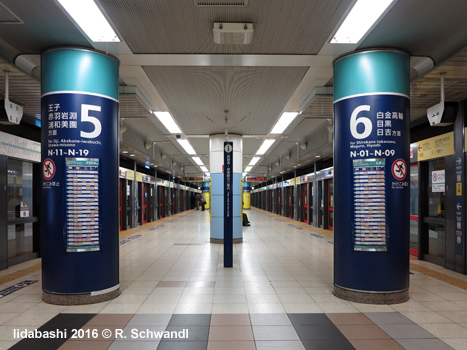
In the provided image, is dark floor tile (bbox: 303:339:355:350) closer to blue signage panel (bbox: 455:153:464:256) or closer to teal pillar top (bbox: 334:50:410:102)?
teal pillar top (bbox: 334:50:410:102)

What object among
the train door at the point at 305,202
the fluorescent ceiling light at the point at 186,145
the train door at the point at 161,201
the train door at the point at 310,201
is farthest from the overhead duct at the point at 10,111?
the train door at the point at 161,201

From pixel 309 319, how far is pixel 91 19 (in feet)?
13.0

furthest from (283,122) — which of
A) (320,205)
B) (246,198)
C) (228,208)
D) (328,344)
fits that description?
(246,198)

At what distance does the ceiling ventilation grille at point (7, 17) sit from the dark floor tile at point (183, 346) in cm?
349

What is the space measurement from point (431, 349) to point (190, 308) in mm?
2427

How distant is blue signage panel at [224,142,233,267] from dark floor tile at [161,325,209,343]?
2843 mm

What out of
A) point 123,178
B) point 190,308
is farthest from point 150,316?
point 123,178

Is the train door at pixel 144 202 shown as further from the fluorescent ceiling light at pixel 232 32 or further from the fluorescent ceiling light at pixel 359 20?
the fluorescent ceiling light at pixel 359 20

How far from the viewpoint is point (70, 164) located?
13.4ft

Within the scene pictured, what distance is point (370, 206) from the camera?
418 centimetres

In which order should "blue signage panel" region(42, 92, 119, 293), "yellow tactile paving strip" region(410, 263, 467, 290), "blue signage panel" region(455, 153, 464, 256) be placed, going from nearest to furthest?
"blue signage panel" region(42, 92, 119, 293), "yellow tactile paving strip" region(410, 263, 467, 290), "blue signage panel" region(455, 153, 464, 256)

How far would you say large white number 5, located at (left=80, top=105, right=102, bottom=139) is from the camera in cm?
413

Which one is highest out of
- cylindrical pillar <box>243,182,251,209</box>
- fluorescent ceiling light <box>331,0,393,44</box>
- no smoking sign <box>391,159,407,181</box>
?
fluorescent ceiling light <box>331,0,393,44</box>

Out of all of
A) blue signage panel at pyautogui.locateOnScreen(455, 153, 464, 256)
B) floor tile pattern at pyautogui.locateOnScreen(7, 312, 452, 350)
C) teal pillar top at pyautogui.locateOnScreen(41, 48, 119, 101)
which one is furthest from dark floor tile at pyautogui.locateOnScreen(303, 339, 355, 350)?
blue signage panel at pyautogui.locateOnScreen(455, 153, 464, 256)
